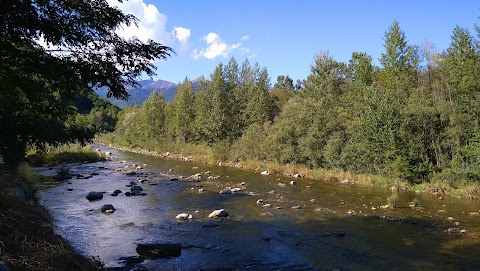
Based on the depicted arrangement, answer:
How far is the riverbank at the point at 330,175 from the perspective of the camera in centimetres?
2706

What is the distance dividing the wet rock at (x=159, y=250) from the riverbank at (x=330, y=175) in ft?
71.8

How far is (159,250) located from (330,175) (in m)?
26.3

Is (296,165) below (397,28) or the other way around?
below

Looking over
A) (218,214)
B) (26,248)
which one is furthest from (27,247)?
(218,214)

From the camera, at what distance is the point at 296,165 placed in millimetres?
41906

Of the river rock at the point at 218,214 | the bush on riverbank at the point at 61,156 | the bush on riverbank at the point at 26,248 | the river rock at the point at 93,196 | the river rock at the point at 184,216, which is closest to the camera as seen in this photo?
the bush on riverbank at the point at 26,248

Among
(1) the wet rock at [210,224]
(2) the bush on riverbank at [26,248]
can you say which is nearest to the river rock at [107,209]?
(1) the wet rock at [210,224]

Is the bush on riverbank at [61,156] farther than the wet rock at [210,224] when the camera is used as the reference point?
Yes

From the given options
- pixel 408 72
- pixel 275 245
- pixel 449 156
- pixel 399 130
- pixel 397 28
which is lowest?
pixel 275 245

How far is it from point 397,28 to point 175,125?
46053 mm

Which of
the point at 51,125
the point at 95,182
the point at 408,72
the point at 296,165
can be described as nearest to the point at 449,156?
the point at 408,72

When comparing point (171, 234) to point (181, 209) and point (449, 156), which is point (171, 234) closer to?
point (181, 209)

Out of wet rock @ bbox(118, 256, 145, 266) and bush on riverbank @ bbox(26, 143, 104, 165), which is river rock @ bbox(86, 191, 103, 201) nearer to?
wet rock @ bbox(118, 256, 145, 266)

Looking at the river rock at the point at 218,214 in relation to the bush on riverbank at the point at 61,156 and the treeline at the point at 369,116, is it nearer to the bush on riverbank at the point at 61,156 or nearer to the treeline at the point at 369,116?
the treeline at the point at 369,116
